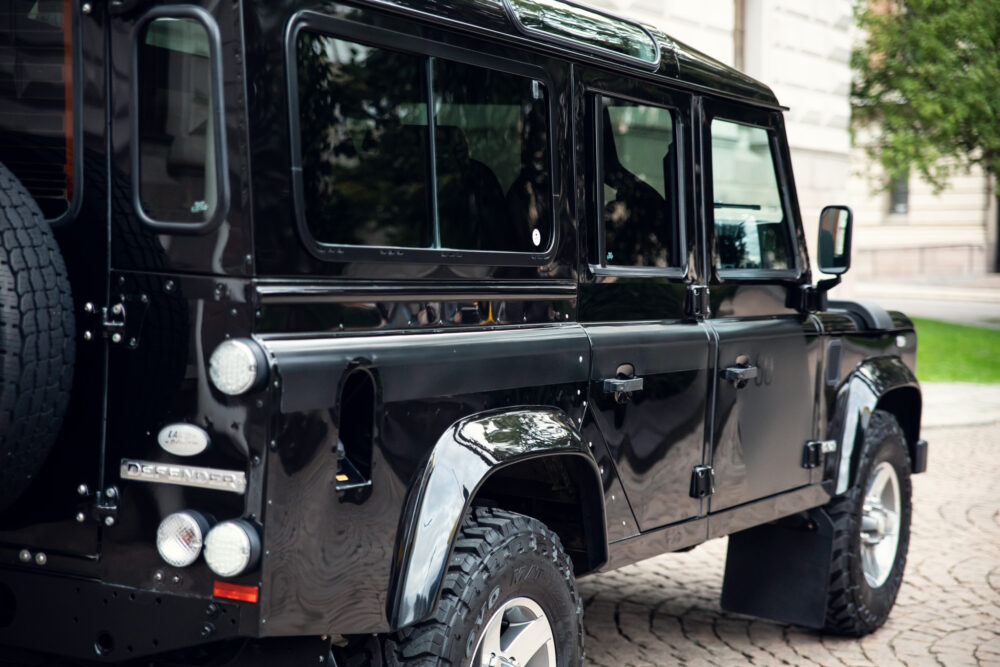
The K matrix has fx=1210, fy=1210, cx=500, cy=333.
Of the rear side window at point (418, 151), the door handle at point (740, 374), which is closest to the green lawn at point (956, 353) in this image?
the door handle at point (740, 374)

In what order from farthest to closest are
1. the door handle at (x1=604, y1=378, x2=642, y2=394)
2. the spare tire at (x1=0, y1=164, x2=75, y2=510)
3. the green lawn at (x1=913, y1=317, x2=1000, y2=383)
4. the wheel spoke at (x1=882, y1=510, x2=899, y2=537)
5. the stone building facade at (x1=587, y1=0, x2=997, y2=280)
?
the green lawn at (x1=913, y1=317, x2=1000, y2=383) < the stone building facade at (x1=587, y1=0, x2=997, y2=280) < the wheel spoke at (x1=882, y1=510, x2=899, y2=537) < the door handle at (x1=604, y1=378, x2=642, y2=394) < the spare tire at (x1=0, y1=164, x2=75, y2=510)

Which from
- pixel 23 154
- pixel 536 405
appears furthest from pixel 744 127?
pixel 23 154

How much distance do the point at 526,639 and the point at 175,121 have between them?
164cm

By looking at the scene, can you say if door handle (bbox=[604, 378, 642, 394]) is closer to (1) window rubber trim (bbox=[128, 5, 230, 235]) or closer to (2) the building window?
(1) window rubber trim (bbox=[128, 5, 230, 235])

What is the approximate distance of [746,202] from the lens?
14.9ft

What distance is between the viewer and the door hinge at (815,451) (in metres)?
4.71

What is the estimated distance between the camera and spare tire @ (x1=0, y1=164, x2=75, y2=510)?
254cm

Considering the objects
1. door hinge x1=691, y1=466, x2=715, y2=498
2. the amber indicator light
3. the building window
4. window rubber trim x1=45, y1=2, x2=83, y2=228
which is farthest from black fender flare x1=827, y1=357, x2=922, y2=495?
the building window

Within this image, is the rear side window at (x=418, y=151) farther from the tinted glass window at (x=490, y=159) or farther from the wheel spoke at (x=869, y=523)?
the wheel spoke at (x=869, y=523)

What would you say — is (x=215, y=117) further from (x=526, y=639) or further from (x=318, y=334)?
(x=526, y=639)

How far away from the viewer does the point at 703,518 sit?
4.12 m

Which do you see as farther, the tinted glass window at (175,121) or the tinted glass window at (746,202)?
the tinted glass window at (746,202)

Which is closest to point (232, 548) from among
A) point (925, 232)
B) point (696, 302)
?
point (696, 302)

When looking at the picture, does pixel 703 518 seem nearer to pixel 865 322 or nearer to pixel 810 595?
pixel 810 595
